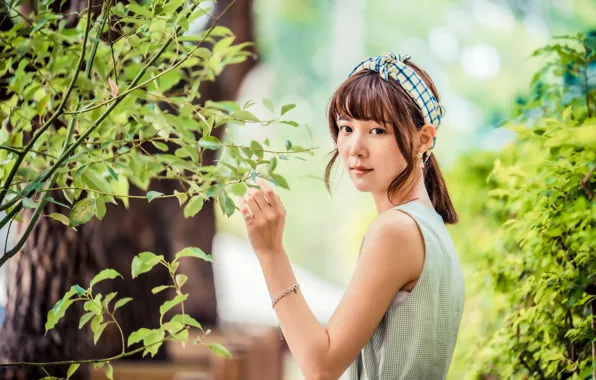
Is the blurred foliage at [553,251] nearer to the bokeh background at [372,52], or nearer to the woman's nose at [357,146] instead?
the woman's nose at [357,146]

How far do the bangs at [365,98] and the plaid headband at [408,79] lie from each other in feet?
0.07

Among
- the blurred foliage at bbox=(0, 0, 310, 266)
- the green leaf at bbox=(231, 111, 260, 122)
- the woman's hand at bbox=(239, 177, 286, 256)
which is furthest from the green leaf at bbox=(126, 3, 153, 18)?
the woman's hand at bbox=(239, 177, 286, 256)

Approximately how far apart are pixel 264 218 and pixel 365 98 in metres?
0.39

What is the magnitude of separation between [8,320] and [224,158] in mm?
2017

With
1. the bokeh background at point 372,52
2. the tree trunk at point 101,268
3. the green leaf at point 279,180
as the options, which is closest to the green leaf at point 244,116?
the green leaf at point 279,180

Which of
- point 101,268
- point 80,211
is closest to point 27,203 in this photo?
point 80,211

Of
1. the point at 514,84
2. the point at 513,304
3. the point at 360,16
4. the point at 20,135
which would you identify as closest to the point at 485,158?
the point at 513,304

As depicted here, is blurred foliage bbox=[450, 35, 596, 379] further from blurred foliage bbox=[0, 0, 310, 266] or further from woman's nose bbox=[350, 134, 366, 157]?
blurred foliage bbox=[0, 0, 310, 266]

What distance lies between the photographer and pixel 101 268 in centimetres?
402

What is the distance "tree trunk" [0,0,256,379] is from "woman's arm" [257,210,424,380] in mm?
1703

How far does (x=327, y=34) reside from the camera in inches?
1084

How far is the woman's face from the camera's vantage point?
1944 mm

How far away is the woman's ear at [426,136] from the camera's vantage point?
200 centimetres

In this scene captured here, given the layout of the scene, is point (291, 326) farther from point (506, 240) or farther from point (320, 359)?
point (506, 240)
